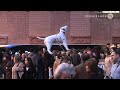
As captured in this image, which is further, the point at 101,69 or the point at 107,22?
the point at 107,22

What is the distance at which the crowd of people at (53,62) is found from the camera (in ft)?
20.1

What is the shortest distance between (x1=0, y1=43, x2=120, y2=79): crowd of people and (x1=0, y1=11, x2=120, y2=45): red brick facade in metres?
0.22

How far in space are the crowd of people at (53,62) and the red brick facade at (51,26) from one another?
0.22 m

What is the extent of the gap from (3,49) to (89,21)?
1.60 m

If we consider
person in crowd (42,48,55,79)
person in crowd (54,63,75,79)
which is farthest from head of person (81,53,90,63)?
person in crowd (42,48,55,79)

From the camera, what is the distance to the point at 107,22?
21.6ft

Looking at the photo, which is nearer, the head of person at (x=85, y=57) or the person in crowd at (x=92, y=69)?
the person in crowd at (x=92, y=69)

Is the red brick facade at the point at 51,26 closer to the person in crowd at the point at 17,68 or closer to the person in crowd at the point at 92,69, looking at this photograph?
the person in crowd at the point at 17,68

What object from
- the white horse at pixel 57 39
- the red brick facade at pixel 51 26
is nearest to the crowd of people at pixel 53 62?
the white horse at pixel 57 39

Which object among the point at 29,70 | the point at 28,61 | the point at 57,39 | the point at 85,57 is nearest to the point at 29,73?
the point at 29,70
